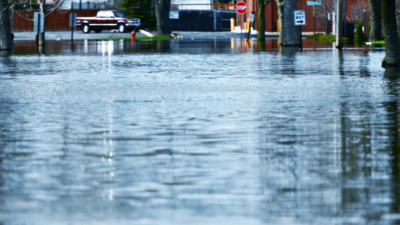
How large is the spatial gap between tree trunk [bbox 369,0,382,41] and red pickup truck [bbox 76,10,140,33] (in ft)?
96.6

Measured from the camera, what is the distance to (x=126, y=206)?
5922mm

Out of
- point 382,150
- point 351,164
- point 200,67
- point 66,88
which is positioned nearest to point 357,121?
point 382,150

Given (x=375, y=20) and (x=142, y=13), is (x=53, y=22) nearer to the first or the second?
(x=142, y=13)

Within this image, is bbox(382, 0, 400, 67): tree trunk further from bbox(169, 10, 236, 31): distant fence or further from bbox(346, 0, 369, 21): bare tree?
bbox(169, 10, 236, 31): distant fence

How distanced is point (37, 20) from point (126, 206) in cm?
3811

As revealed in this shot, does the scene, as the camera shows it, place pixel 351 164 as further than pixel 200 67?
No

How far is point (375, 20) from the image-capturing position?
4881cm

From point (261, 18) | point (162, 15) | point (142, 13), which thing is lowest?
point (261, 18)

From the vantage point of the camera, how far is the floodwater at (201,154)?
19.1 feet

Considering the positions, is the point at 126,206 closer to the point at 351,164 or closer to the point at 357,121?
the point at 351,164

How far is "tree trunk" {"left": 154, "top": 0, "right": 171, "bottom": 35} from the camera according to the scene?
2672 inches

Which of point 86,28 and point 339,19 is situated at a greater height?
point 86,28

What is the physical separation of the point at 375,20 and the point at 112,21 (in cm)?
3197

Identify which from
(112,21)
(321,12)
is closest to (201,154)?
(321,12)
